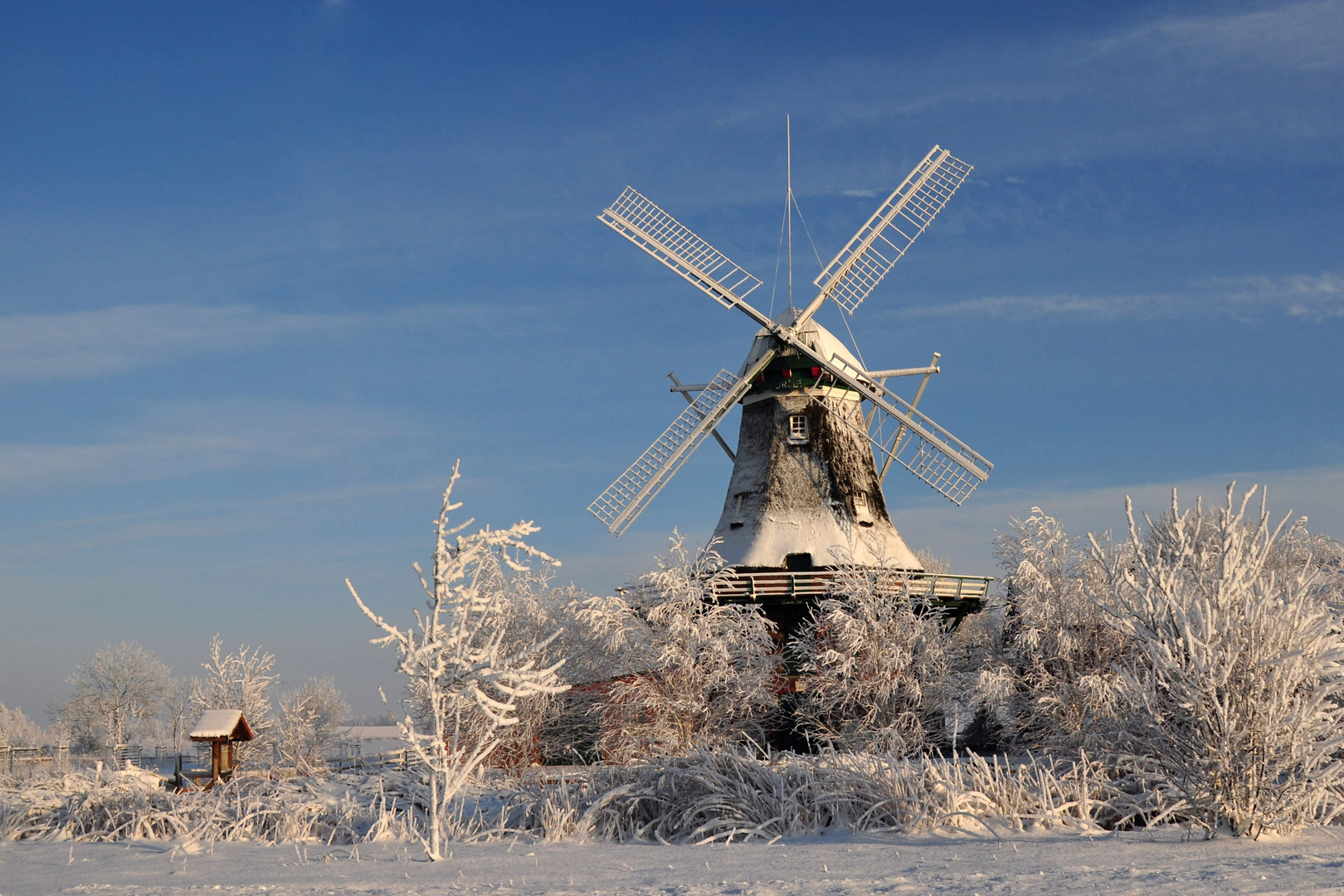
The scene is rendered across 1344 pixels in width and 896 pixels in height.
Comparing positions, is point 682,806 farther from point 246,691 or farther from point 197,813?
point 246,691

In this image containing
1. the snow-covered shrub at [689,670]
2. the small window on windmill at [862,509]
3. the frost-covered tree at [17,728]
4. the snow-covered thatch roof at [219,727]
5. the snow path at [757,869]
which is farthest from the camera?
the frost-covered tree at [17,728]

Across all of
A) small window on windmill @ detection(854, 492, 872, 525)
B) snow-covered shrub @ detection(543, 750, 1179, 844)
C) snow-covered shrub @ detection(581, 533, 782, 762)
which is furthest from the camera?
small window on windmill @ detection(854, 492, 872, 525)

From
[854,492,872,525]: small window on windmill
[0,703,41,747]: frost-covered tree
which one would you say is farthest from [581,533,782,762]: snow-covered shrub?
[0,703,41,747]: frost-covered tree

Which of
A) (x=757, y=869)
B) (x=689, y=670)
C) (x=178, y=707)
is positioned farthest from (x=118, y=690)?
(x=757, y=869)

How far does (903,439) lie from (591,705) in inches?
407

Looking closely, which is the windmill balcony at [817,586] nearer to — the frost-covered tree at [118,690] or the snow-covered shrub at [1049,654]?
the snow-covered shrub at [1049,654]

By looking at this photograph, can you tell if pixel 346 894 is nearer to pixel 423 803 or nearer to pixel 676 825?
pixel 676 825

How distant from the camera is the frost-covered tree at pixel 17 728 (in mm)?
62656

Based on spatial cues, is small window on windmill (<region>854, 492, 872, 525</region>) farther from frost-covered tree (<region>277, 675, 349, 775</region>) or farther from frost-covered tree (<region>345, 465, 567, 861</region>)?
frost-covered tree (<region>277, 675, 349, 775</region>)

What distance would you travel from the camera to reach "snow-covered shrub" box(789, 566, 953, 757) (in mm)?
23922

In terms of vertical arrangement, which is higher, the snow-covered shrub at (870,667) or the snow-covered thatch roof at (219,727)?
the snow-covered shrub at (870,667)

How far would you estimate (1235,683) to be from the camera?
8.17 metres

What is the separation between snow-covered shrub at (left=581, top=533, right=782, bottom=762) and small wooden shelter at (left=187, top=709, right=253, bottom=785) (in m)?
8.02

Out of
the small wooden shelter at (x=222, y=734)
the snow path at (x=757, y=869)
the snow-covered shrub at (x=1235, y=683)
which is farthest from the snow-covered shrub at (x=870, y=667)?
the snow-covered shrub at (x=1235, y=683)
